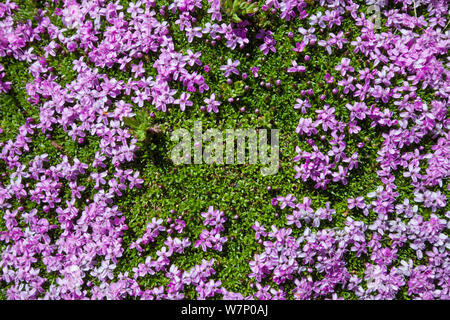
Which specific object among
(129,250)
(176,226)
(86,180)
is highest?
(86,180)

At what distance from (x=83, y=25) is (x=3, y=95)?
143 cm

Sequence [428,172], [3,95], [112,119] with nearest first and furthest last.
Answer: [428,172] < [112,119] < [3,95]

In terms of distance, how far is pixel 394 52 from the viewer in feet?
13.5

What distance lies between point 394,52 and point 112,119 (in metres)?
3.49

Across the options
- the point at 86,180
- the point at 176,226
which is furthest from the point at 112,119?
the point at 176,226

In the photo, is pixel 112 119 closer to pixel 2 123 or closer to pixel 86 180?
pixel 86 180

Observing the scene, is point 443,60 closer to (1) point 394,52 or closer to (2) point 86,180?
(1) point 394,52

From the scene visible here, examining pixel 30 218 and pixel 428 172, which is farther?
pixel 30 218

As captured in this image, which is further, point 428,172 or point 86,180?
point 86,180

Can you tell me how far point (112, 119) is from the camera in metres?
4.34

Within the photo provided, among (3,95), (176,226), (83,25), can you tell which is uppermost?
(83,25)

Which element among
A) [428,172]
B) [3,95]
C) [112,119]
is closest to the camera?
[428,172]

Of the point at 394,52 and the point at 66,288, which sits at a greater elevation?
the point at 394,52

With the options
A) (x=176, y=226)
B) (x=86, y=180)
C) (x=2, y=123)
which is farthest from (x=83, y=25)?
(x=176, y=226)
